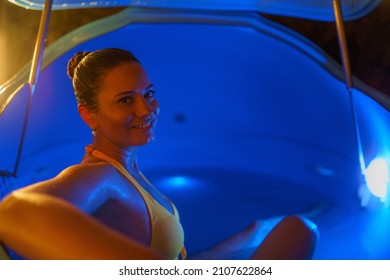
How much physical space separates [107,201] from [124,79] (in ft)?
0.72

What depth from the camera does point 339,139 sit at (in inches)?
56.1

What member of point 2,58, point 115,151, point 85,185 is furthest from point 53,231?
point 2,58

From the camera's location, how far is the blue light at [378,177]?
1131mm

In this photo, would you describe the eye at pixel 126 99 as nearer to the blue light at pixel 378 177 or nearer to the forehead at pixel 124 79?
the forehead at pixel 124 79

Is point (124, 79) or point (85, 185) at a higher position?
point (124, 79)

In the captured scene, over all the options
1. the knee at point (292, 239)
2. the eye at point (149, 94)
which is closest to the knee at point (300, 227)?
the knee at point (292, 239)

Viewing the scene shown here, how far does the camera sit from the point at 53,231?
61 centimetres

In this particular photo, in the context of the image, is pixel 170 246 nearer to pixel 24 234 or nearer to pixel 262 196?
pixel 24 234

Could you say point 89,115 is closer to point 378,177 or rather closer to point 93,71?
point 93,71

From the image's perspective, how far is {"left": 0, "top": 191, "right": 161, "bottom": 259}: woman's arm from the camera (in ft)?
2.02

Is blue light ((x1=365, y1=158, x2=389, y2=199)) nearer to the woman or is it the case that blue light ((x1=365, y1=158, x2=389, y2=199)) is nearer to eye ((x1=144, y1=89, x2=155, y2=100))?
the woman

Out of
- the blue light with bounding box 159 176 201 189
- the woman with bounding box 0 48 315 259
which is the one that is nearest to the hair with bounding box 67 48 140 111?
the woman with bounding box 0 48 315 259

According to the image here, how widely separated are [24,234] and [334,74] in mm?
1011
